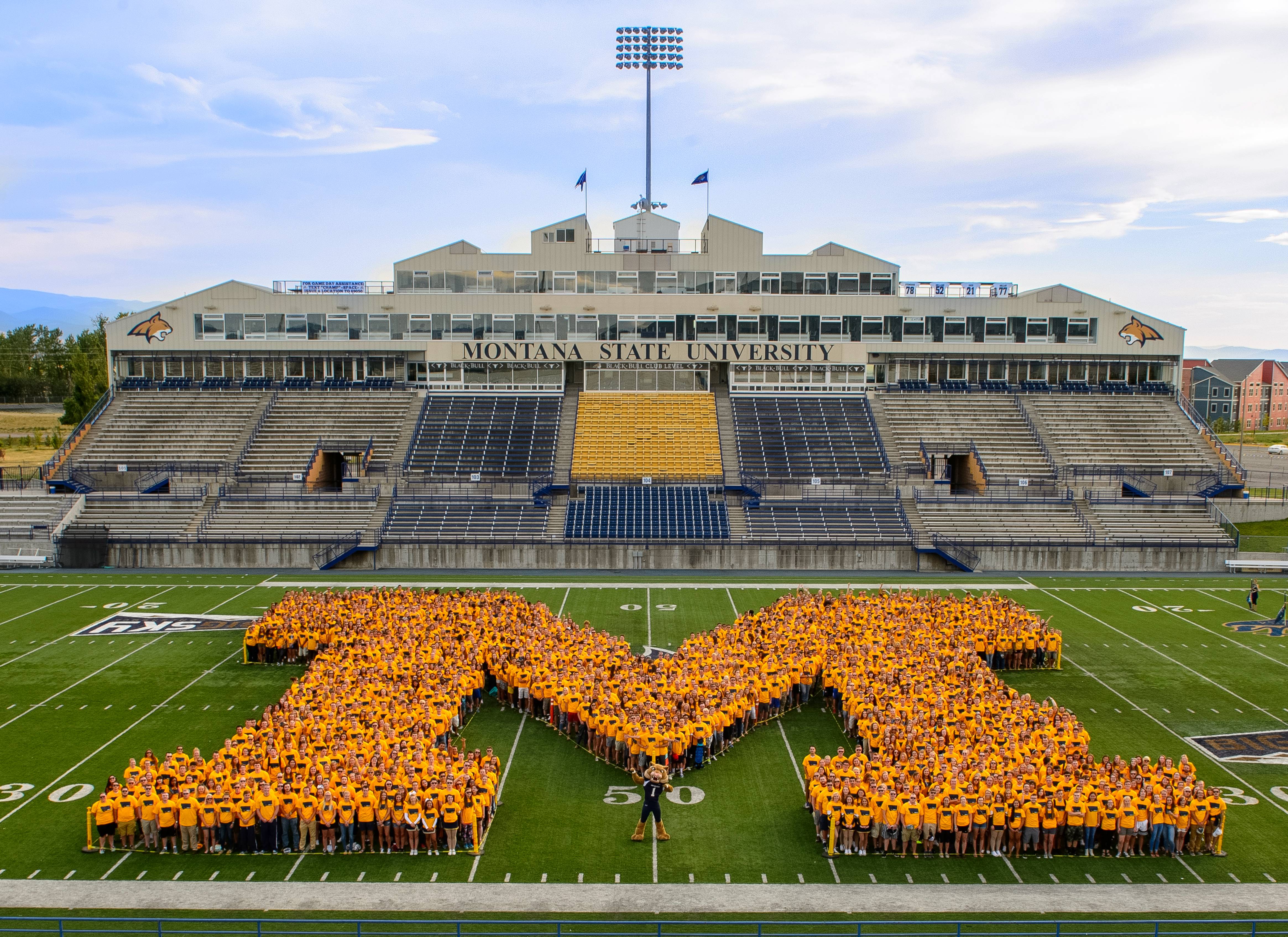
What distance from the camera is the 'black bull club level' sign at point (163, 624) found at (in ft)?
78.2

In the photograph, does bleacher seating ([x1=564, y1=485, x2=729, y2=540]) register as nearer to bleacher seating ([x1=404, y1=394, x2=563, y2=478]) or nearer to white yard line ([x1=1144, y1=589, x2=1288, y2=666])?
bleacher seating ([x1=404, y1=394, x2=563, y2=478])

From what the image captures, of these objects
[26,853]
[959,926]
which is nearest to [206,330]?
[26,853]

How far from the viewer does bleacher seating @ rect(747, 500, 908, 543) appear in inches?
1346

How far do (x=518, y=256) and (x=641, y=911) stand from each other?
37509mm

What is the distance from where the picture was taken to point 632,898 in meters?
11.4

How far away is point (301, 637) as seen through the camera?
2097 cm

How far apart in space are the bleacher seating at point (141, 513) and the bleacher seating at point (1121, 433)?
114 ft

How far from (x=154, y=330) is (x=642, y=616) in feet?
104

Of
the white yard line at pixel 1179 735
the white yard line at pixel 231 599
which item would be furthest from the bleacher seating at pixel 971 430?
the white yard line at pixel 231 599

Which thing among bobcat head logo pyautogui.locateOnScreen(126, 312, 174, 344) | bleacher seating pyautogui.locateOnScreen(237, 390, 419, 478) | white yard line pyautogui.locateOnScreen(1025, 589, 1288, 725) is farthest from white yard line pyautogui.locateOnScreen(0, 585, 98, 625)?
white yard line pyautogui.locateOnScreen(1025, 589, 1288, 725)

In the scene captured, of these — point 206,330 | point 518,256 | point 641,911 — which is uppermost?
point 518,256

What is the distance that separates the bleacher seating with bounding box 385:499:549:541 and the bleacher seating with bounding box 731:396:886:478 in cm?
940

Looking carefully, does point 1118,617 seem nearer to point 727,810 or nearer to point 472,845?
point 727,810

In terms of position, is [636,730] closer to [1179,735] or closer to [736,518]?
[1179,735]
